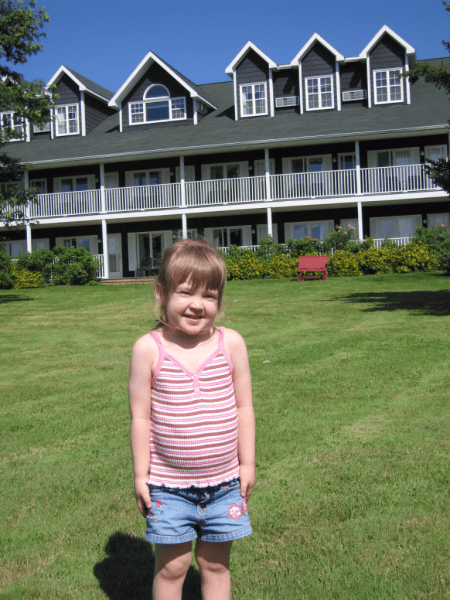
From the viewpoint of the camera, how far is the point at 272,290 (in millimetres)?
18344

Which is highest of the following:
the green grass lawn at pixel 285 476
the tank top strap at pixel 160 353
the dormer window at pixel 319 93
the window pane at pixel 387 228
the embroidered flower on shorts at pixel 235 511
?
the dormer window at pixel 319 93

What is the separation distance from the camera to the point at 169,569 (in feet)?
7.91

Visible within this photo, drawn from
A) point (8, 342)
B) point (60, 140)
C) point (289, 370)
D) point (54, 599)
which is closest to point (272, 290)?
point (8, 342)

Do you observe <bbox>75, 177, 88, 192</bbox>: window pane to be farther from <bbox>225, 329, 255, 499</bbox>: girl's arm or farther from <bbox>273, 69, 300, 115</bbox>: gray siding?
<bbox>225, 329, 255, 499</bbox>: girl's arm

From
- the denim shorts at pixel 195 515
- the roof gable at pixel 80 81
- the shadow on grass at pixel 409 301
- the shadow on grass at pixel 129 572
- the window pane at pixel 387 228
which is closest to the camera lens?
the denim shorts at pixel 195 515

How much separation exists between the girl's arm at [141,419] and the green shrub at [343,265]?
832 inches

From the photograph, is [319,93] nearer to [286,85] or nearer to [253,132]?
[286,85]

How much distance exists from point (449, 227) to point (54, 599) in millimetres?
28010

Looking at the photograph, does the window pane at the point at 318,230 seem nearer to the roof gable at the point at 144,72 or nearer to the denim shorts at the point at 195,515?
the roof gable at the point at 144,72

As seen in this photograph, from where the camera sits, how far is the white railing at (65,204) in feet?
97.7

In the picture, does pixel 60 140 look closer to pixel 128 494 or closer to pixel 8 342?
pixel 8 342

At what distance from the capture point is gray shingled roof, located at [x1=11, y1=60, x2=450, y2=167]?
27.0 m

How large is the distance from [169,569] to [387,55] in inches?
1237

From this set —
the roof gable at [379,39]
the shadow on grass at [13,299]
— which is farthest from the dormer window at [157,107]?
the shadow on grass at [13,299]
